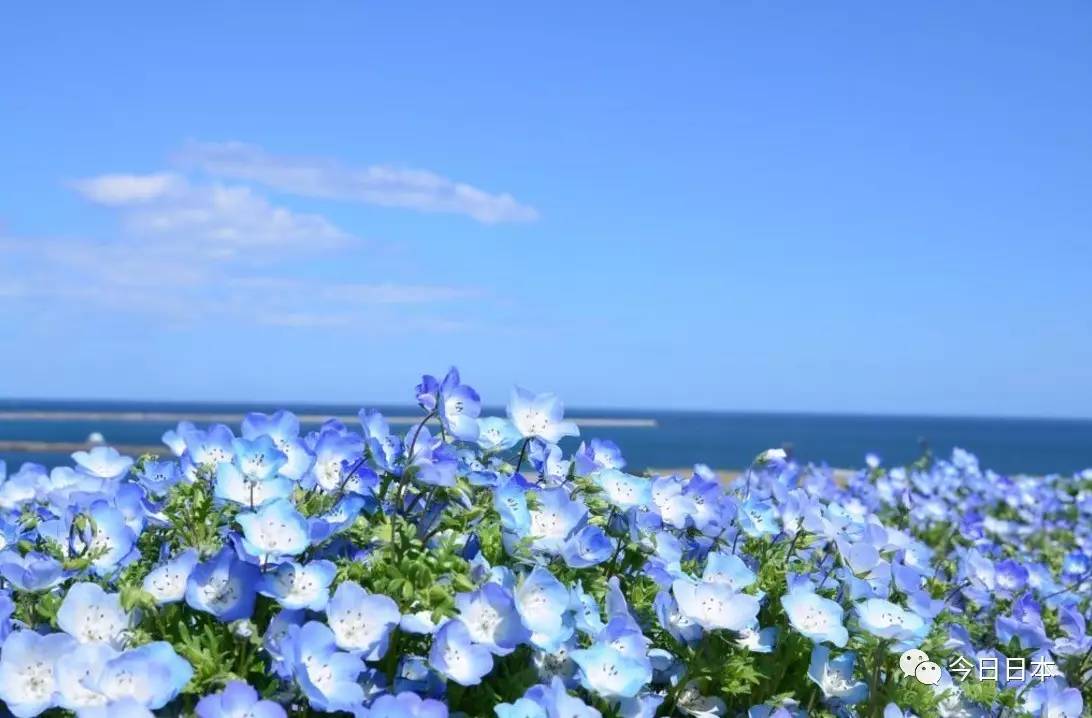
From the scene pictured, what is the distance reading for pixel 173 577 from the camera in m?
2.12

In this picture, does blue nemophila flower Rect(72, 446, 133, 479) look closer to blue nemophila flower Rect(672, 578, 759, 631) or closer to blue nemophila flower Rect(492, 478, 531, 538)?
blue nemophila flower Rect(492, 478, 531, 538)

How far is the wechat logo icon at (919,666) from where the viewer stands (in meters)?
2.62

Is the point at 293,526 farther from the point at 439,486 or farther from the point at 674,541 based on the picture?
the point at 674,541

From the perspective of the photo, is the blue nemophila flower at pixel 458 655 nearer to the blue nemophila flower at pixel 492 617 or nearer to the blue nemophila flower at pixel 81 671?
the blue nemophila flower at pixel 492 617

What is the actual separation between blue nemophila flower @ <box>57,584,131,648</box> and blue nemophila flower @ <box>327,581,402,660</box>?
36 centimetres

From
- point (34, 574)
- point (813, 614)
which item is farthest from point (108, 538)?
point (813, 614)

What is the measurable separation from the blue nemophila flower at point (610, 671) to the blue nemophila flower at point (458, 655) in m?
0.19

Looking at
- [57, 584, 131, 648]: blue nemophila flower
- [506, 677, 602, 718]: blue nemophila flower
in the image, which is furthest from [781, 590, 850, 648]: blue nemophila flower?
[57, 584, 131, 648]: blue nemophila flower

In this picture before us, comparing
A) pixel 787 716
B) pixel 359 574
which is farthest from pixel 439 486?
pixel 787 716

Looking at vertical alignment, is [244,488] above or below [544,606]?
above

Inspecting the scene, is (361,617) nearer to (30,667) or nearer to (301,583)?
(301,583)

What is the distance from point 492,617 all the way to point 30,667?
78 centimetres

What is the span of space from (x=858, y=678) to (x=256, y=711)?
128 centimetres

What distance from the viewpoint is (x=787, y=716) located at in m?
2.36
